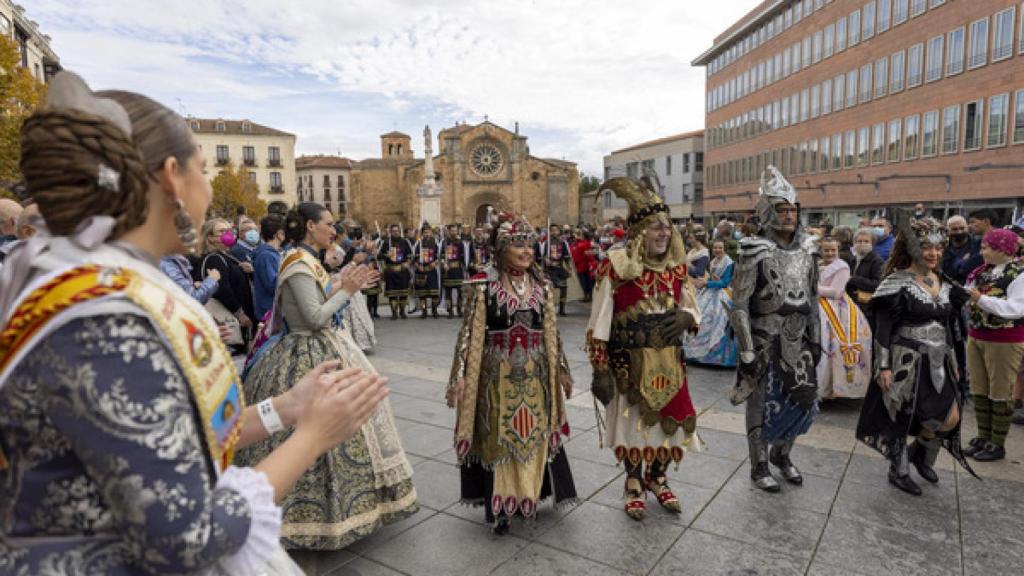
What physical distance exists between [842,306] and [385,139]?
66.4 metres

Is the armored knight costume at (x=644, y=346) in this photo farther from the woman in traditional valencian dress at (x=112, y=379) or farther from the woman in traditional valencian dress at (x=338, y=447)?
the woman in traditional valencian dress at (x=112, y=379)

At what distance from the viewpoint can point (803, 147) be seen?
35125 millimetres

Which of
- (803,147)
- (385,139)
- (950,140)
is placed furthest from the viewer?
(385,139)

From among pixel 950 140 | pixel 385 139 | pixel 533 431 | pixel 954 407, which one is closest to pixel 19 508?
pixel 533 431

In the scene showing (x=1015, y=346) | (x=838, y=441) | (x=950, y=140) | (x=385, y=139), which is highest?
(x=385, y=139)

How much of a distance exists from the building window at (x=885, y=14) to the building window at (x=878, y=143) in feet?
14.5

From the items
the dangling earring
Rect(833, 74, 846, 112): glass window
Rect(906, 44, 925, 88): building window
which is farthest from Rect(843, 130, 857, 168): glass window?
the dangling earring

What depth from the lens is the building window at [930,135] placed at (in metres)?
26.0

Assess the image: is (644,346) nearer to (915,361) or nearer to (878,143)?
(915,361)

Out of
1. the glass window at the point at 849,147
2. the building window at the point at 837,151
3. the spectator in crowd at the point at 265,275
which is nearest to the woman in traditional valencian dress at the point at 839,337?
→ the spectator in crowd at the point at 265,275

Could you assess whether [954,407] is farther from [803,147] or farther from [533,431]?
[803,147]

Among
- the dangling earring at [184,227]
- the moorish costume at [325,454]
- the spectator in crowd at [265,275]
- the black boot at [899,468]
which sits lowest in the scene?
the black boot at [899,468]

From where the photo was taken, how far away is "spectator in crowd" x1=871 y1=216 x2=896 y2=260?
26.7 ft

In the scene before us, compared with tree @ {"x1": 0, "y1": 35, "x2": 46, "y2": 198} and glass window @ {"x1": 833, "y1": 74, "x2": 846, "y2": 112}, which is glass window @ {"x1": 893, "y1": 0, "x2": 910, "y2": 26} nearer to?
glass window @ {"x1": 833, "y1": 74, "x2": 846, "y2": 112}
